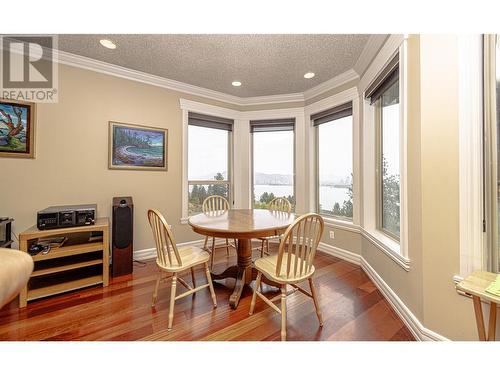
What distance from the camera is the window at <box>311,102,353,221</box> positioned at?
2.88 m

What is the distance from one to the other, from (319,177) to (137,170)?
9.03 feet

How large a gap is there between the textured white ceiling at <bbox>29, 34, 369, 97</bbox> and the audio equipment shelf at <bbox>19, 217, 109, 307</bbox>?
1.93 metres

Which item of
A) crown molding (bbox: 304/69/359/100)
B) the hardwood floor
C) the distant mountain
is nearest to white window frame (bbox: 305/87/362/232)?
crown molding (bbox: 304/69/359/100)

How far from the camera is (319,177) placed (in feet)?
10.9

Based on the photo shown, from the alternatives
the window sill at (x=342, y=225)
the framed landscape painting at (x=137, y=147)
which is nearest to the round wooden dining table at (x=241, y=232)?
the window sill at (x=342, y=225)

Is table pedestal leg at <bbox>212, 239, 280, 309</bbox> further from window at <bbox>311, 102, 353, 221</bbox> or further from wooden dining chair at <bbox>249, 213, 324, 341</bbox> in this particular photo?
window at <bbox>311, 102, 353, 221</bbox>

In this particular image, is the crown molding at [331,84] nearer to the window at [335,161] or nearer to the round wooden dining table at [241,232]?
the window at [335,161]

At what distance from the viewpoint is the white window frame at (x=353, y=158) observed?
2635mm

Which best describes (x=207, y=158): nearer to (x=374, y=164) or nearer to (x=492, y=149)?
(x=374, y=164)

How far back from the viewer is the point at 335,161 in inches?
121

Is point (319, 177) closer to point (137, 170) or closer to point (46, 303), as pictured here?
point (137, 170)

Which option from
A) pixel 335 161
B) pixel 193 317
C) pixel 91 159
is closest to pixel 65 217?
pixel 91 159

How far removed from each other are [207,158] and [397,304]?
120 inches
